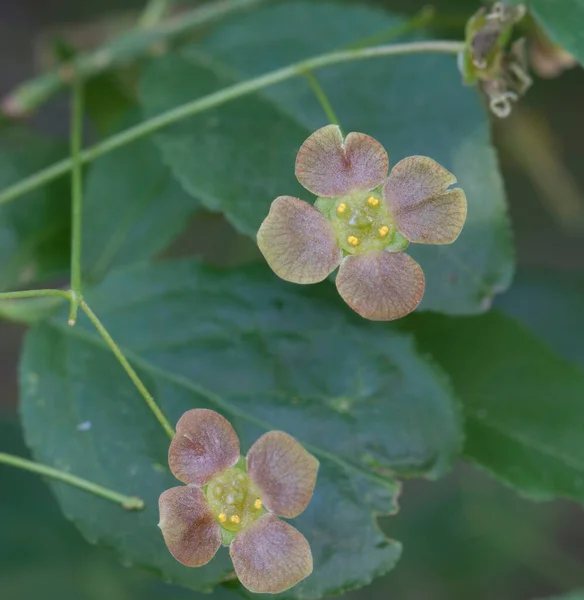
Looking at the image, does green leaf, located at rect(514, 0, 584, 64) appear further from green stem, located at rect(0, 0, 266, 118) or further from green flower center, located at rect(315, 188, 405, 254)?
green stem, located at rect(0, 0, 266, 118)

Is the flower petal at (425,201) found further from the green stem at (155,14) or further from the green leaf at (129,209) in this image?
the green stem at (155,14)

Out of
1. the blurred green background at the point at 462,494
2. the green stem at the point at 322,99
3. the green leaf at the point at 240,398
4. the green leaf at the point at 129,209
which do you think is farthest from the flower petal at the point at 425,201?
the blurred green background at the point at 462,494

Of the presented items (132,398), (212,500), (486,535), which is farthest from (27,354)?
(486,535)

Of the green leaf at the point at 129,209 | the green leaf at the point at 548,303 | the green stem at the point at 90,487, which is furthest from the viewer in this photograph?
the green leaf at the point at 548,303

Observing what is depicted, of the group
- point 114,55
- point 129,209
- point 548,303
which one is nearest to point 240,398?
point 129,209

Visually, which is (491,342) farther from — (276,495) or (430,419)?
(276,495)

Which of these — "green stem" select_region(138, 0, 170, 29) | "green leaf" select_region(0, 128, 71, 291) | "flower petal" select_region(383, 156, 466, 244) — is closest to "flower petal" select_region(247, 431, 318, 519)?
"flower petal" select_region(383, 156, 466, 244)

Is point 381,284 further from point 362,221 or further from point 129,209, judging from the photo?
point 129,209
